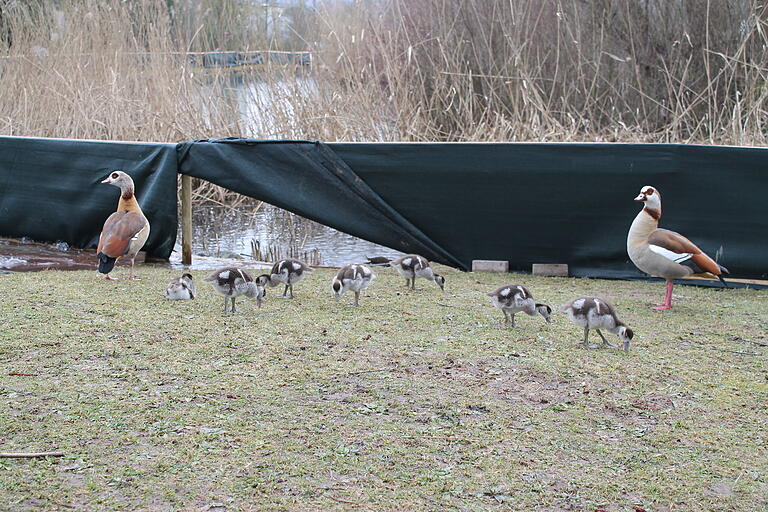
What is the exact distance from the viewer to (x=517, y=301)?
6160mm

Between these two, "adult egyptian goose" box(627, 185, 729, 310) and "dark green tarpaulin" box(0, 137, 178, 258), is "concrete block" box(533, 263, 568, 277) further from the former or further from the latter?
"dark green tarpaulin" box(0, 137, 178, 258)

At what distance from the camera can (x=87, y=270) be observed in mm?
8305

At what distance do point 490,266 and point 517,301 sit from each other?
96.3 inches

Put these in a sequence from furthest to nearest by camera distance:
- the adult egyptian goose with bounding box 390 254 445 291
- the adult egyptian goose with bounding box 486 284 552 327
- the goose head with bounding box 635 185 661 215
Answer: the adult egyptian goose with bounding box 390 254 445 291, the goose head with bounding box 635 185 661 215, the adult egyptian goose with bounding box 486 284 552 327

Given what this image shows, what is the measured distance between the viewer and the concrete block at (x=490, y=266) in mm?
8570

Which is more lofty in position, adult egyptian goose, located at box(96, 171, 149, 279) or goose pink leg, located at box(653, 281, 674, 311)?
adult egyptian goose, located at box(96, 171, 149, 279)

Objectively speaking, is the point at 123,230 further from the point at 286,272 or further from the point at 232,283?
the point at 232,283

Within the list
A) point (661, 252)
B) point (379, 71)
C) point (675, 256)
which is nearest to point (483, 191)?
point (661, 252)

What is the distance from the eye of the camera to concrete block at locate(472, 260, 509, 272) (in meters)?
8.57

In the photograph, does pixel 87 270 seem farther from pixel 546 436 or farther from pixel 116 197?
pixel 546 436

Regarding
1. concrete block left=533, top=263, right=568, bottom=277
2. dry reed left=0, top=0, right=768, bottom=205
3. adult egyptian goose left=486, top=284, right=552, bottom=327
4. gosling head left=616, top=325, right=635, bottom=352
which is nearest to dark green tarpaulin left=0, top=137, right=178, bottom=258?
dry reed left=0, top=0, right=768, bottom=205

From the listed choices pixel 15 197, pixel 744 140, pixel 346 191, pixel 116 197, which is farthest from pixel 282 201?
pixel 744 140

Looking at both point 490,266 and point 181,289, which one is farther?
point 490,266

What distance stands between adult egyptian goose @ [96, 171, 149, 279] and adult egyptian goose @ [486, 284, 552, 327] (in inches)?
136
